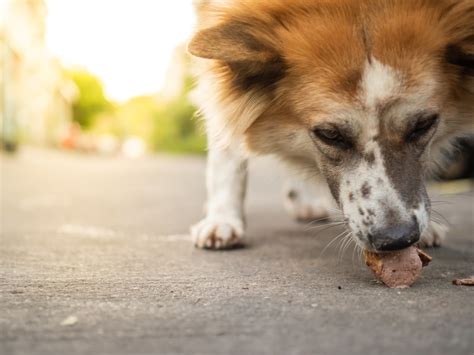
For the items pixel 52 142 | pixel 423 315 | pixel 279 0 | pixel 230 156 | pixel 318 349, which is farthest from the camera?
pixel 52 142

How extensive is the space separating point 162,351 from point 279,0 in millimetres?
1762

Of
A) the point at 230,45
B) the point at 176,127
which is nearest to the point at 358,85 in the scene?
the point at 230,45

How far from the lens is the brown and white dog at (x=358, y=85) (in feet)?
8.43

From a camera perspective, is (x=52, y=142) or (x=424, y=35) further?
(x=52, y=142)

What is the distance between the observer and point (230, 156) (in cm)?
372

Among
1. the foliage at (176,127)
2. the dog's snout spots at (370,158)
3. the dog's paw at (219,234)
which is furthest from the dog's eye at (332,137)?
the foliage at (176,127)

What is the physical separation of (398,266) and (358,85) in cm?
73

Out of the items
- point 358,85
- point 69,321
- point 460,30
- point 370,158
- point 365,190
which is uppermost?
point 460,30

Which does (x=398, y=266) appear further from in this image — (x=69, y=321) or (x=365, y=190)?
(x=69, y=321)

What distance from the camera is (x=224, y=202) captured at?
3.62 metres

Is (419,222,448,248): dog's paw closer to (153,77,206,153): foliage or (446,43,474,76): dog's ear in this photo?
(446,43,474,76): dog's ear

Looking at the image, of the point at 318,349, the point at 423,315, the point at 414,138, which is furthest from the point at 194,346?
the point at 414,138

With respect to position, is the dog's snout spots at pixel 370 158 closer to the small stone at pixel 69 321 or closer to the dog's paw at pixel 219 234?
the dog's paw at pixel 219 234

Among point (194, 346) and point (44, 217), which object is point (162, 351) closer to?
point (194, 346)
